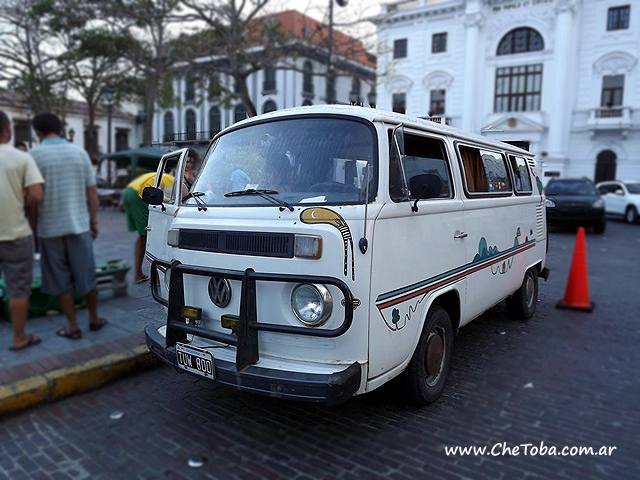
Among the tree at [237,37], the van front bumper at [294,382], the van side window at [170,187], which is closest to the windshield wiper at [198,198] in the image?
the van side window at [170,187]

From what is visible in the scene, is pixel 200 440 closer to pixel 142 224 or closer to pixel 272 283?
pixel 272 283

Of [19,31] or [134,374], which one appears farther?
[19,31]

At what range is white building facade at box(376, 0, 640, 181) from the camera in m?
30.2

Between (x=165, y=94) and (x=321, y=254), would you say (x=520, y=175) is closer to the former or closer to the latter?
(x=321, y=254)

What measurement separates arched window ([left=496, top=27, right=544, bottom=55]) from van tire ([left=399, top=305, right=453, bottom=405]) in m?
33.7

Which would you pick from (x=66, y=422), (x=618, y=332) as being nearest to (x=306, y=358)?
(x=66, y=422)

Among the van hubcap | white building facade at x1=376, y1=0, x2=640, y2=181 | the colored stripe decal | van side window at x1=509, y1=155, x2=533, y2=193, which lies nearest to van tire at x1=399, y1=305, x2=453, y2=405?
the van hubcap

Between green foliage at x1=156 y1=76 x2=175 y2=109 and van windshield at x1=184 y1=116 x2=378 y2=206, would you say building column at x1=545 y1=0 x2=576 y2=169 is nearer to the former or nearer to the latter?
green foliage at x1=156 y1=76 x2=175 y2=109

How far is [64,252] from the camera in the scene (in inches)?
191

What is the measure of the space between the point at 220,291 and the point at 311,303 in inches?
24.9

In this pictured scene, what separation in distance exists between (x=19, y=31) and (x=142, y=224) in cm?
2400

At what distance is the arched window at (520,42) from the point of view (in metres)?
31.9

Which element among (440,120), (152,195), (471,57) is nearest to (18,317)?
(152,195)

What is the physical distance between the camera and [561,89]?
31.0 meters
